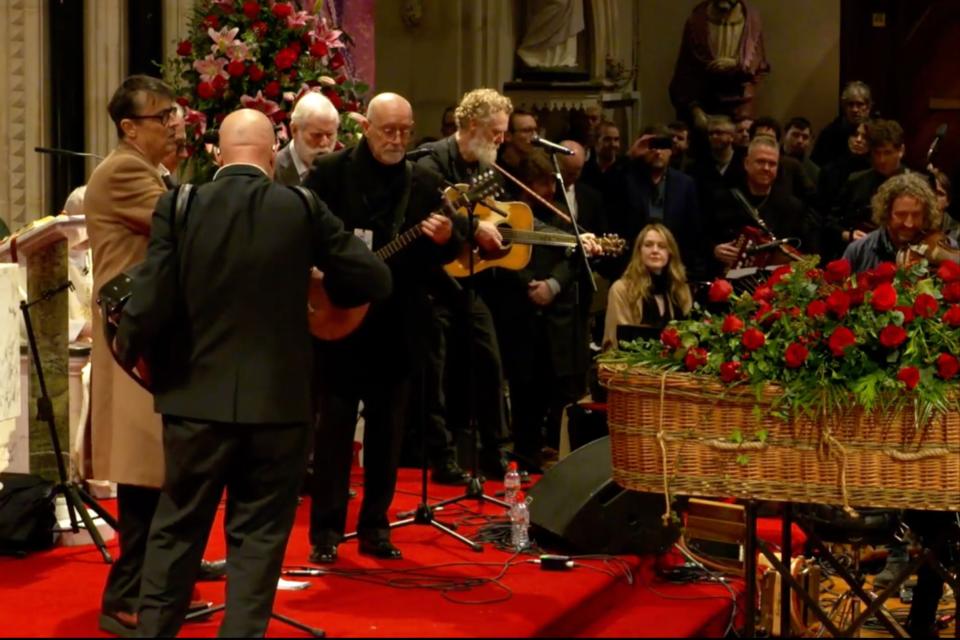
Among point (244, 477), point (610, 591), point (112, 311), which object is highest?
point (112, 311)

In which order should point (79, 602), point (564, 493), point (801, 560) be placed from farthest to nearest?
1. point (564, 493)
2. point (801, 560)
3. point (79, 602)

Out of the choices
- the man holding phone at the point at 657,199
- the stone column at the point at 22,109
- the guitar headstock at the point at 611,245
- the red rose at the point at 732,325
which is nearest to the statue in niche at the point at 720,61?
the man holding phone at the point at 657,199

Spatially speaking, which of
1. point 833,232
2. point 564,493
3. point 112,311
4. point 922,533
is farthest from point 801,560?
point 833,232

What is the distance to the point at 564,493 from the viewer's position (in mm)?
6766

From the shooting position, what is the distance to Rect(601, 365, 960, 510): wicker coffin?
5035 mm

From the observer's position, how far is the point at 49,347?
694cm

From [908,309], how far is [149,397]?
7.59ft

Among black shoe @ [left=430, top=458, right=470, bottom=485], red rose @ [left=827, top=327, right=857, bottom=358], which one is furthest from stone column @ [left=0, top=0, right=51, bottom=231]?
red rose @ [left=827, top=327, right=857, bottom=358]

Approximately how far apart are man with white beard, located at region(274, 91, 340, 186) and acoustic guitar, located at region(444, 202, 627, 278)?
696 mm

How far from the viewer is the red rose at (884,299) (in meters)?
5.20

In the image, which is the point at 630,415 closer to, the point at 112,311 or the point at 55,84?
the point at 112,311

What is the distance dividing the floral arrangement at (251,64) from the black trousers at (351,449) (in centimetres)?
196

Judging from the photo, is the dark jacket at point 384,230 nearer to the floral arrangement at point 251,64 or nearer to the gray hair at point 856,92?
the floral arrangement at point 251,64

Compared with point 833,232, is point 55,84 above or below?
above
